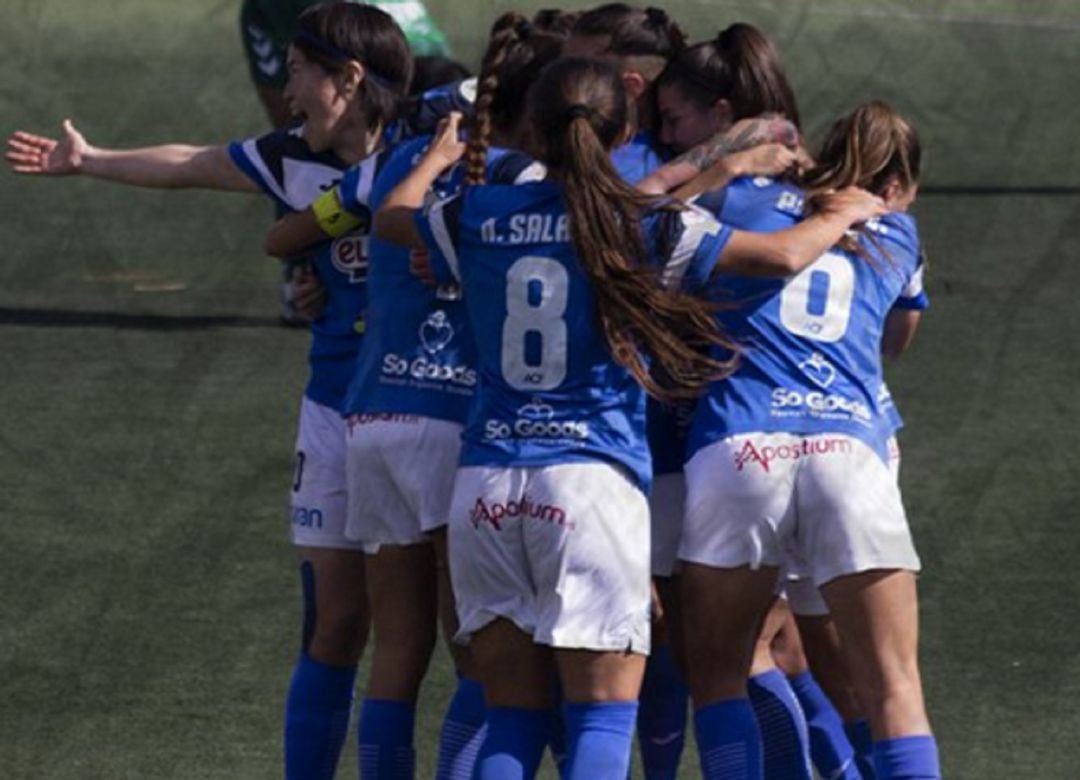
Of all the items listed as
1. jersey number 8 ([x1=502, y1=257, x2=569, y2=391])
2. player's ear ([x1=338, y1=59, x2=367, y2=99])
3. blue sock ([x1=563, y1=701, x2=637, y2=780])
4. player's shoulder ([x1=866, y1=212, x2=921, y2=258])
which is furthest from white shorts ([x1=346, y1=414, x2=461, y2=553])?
player's shoulder ([x1=866, y1=212, x2=921, y2=258])

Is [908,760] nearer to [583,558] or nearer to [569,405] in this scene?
[583,558]

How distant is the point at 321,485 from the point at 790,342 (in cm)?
107

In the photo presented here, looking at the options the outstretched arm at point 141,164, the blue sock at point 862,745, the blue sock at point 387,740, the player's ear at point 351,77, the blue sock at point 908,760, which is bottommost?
the blue sock at point 862,745

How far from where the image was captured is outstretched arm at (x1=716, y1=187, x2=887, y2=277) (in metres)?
4.85

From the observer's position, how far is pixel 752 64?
17.4 feet

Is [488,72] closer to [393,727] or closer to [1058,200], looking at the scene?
[393,727]

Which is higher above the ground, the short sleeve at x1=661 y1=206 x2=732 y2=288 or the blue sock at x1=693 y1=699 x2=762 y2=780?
the short sleeve at x1=661 y1=206 x2=732 y2=288

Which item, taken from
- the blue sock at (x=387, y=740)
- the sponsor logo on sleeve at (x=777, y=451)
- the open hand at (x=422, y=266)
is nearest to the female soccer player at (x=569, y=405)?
the open hand at (x=422, y=266)

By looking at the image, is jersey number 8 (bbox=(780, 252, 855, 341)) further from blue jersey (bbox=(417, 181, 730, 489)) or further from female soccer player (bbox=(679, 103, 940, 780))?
blue jersey (bbox=(417, 181, 730, 489))

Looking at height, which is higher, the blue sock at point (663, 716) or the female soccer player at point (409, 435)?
the female soccer player at point (409, 435)

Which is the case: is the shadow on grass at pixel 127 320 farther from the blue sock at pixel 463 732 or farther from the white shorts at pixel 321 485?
the blue sock at pixel 463 732

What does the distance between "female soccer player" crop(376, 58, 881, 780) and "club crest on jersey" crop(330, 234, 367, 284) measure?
580 millimetres

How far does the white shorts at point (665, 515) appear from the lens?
540 centimetres

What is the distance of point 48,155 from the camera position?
5.80 metres
